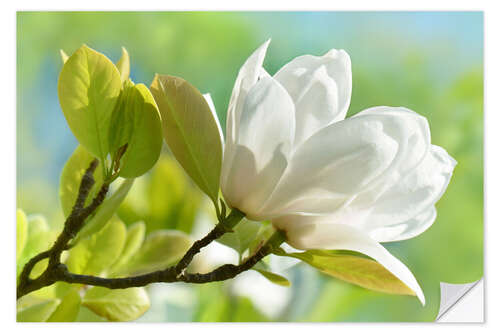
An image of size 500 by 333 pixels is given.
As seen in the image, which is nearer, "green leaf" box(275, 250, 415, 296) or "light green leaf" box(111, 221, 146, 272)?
"green leaf" box(275, 250, 415, 296)

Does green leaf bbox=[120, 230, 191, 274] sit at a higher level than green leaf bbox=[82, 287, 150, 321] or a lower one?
higher

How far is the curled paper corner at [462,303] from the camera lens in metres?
1.05

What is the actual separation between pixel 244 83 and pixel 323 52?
1.97 ft

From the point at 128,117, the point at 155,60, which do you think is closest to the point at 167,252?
the point at 128,117

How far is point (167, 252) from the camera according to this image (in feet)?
2.57

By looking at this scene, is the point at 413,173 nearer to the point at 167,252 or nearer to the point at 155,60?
the point at 167,252

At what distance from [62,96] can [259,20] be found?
24.1 inches

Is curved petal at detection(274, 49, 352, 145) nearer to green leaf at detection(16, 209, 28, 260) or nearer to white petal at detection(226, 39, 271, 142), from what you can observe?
white petal at detection(226, 39, 271, 142)

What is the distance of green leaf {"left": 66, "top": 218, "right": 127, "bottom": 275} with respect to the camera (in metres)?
0.75

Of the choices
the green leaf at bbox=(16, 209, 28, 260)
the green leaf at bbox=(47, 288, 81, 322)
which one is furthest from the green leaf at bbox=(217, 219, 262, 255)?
the green leaf at bbox=(16, 209, 28, 260)

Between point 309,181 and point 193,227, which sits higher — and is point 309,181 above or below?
above

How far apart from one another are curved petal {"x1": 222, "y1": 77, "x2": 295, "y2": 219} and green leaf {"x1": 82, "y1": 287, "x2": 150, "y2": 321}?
27 cm

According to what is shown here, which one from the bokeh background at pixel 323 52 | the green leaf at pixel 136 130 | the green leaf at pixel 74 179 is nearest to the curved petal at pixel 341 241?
the green leaf at pixel 136 130

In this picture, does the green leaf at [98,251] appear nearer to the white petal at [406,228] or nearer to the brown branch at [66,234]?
the brown branch at [66,234]
